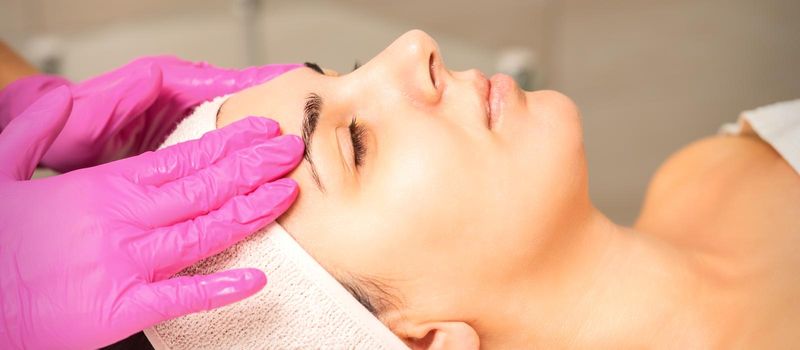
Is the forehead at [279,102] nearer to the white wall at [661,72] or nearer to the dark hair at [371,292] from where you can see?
the dark hair at [371,292]

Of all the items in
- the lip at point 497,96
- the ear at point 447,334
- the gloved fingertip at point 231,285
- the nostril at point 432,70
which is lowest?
the ear at point 447,334

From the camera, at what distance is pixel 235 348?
38.9 inches

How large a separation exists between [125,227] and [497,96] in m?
0.55

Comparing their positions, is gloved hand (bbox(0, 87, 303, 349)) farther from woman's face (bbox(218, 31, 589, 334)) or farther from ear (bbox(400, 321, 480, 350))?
ear (bbox(400, 321, 480, 350))

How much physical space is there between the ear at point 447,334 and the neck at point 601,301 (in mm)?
61

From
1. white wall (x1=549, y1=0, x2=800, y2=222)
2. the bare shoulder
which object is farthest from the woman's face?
white wall (x1=549, y1=0, x2=800, y2=222)

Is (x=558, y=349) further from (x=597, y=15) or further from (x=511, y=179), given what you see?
(x=597, y=15)

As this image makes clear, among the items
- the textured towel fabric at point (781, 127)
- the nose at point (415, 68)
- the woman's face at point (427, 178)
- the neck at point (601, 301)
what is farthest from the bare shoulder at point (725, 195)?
the nose at point (415, 68)

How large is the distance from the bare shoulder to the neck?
0.19 metres

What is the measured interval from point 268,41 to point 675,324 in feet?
4.73

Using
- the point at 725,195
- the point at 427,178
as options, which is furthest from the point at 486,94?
the point at 725,195

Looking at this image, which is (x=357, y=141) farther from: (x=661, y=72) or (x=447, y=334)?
(x=661, y=72)

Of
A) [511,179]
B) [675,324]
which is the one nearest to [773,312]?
[675,324]

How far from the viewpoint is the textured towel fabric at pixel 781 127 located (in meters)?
1.24
